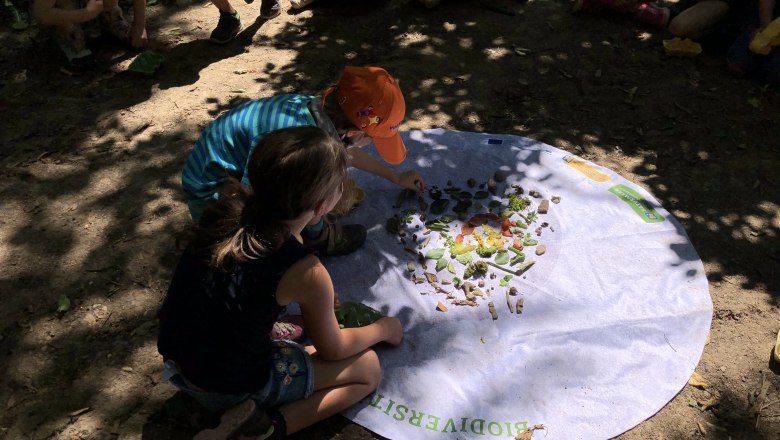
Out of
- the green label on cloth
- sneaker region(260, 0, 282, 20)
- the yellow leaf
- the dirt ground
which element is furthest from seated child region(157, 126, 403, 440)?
sneaker region(260, 0, 282, 20)

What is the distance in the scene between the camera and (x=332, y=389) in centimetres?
263

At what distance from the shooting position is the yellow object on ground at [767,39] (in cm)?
471

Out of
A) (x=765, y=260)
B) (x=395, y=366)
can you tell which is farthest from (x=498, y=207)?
(x=765, y=260)

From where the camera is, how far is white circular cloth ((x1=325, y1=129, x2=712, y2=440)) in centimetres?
277

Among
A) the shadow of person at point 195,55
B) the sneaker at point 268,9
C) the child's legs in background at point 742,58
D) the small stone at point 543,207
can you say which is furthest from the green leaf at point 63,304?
the child's legs in background at point 742,58

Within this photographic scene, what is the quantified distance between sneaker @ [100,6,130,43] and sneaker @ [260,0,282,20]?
1.14m

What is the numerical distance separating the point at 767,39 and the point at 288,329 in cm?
417

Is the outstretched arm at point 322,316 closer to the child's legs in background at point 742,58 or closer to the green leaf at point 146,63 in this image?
the green leaf at point 146,63

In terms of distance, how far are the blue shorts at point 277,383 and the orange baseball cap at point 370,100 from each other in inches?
41.3

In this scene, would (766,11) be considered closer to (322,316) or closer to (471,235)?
(471,235)

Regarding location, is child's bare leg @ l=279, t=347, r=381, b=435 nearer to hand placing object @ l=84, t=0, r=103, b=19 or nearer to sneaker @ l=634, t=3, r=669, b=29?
hand placing object @ l=84, t=0, r=103, b=19

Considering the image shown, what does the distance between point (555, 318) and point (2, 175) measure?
11.3 ft

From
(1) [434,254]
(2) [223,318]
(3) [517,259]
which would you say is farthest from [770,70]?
(2) [223,318]

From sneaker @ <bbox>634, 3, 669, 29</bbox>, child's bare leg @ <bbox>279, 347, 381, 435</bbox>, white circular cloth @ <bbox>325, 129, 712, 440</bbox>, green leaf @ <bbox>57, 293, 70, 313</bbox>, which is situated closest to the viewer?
child's bare leg @ <bbox>279, 347, 381, 435</bbox>
